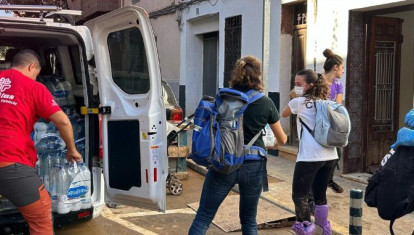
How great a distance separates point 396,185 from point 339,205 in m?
2.98

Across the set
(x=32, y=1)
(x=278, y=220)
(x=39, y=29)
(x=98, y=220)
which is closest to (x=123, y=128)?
(x=39, y=29)

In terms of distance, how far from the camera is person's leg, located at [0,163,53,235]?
3152 mm

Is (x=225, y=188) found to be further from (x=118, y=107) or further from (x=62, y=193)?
(x=62, y=193)

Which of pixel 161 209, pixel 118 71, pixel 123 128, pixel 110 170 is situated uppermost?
pixel 118 71

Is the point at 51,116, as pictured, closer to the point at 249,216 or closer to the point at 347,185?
the point at 249,216

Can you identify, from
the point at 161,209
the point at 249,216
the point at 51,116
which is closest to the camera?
the point at 51,116

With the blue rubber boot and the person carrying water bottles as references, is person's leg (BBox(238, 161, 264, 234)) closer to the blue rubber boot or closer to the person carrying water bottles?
the blue rubber boot

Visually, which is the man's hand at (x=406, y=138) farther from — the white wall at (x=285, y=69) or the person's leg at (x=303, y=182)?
the white wall at (x=285, y=69)

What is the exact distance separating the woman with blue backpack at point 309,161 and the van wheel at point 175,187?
2407 mm

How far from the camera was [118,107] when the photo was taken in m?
4.20

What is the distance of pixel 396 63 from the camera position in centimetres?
734

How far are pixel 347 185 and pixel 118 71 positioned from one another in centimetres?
404

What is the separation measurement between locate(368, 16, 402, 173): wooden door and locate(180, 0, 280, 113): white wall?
6.72 ft

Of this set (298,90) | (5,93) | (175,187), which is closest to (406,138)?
(298,90)
